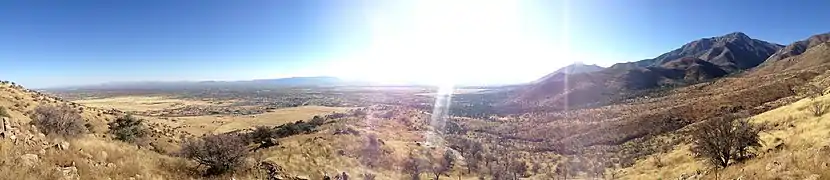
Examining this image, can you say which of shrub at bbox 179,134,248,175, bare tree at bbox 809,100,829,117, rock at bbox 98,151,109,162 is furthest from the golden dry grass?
rock at bbox 98,151,109,162

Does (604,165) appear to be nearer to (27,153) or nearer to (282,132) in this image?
(282,132)

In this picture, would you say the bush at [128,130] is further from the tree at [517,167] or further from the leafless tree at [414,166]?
the tree at [517,167]

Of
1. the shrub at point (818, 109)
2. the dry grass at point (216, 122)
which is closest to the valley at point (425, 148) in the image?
the shrub at point (818, 109)

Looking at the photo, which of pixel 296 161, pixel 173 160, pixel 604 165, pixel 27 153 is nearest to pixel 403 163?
pixel 296 161

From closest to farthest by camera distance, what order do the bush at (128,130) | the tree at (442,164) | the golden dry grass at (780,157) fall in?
the golden dry grass at (780,157) < the bush at (128,130) < the tree at (442,164)

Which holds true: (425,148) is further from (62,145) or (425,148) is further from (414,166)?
(62,145)

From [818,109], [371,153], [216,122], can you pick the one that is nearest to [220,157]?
[371,153]

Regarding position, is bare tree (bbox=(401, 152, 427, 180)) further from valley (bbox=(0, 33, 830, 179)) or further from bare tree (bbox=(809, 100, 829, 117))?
bare tree (bbox=(809, 100, 829, 117))
